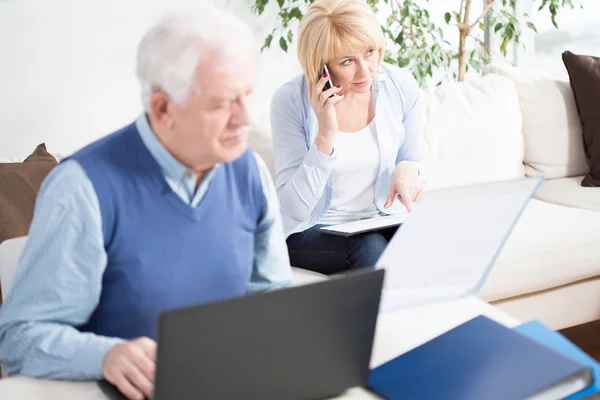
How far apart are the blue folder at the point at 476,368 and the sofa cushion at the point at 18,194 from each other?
3.86 ft

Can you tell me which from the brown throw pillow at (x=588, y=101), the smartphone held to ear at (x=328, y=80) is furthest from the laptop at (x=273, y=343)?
the brown throw pillow at (x=588, y=101)

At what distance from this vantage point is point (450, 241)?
1.11 metres

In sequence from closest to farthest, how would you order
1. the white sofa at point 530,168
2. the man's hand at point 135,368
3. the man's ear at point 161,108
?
the man's hand at point 135,368
the man's ear at point 161,108
the white sofa at point 530,168

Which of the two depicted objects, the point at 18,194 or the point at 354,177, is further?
the point at 354,177

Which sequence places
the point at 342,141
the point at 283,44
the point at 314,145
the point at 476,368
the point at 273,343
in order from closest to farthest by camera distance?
the point at 273,343 → the point at 476,368 → the point at 314,145 → the point at 342,141 → the point at 283,44

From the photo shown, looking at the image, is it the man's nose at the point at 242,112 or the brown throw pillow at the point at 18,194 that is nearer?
the man's nose at the point at 242,112

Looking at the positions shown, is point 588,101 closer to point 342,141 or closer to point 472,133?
point 472,133

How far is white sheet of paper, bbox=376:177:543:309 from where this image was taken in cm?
103

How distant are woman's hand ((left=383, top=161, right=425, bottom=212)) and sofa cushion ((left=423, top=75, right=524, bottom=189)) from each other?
477 mm

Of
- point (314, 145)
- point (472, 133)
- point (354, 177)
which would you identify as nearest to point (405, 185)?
point (354, 177)

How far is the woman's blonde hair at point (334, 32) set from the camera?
206cm

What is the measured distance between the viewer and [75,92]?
2855 mm

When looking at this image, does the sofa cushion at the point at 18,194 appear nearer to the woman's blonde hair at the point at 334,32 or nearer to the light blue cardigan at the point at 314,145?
the light blue cardigan at the point at 314,145

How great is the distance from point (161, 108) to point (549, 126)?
Result: 82.2 inches
